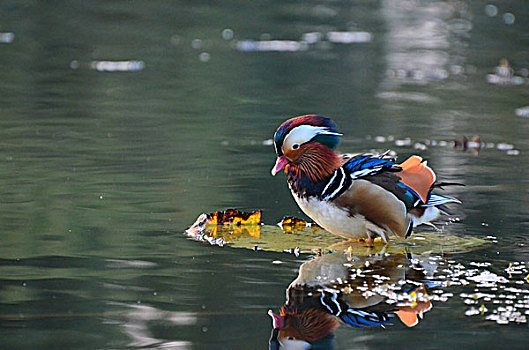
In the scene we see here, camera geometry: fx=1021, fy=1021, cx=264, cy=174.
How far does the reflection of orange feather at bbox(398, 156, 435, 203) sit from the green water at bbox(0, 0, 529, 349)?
1.92 feet

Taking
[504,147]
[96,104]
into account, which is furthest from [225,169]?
[96,104]

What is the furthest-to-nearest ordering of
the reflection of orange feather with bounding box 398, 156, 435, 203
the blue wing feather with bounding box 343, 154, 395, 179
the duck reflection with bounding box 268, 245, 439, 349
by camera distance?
1. the reflection of orange feather with bounding box 398, 156, 435, 203
2. the blue wing feather with bounding box 343, 154, 395, 179
3. the duck reflection with bounding box 268, 245, 439, 349

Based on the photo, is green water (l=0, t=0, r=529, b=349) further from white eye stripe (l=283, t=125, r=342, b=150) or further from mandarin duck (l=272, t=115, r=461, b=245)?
white eye stripe (l=283, t=125, r=342, b=150)

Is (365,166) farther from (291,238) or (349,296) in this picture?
(349,296)

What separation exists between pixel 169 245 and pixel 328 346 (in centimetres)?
233

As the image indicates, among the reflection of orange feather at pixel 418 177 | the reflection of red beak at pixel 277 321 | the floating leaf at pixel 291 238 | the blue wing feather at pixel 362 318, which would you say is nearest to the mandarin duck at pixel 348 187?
the reflection of orange feather at pixel 418 177

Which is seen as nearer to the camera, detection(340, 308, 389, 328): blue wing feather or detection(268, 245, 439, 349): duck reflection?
detection(268, 245, 439, 349): duck reflection

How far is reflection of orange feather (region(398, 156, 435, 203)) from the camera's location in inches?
300

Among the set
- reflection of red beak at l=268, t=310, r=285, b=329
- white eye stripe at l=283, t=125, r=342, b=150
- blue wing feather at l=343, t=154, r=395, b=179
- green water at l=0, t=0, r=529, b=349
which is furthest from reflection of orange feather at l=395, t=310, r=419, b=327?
white eye stripe at l=283, t=125, r=342, b=150

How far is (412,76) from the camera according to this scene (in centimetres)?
1800

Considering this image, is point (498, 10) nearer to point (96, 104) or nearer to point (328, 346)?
point (96, 104)

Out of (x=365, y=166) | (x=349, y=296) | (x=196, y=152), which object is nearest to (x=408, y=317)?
(x=349, y=296)

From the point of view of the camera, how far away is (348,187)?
7.38m

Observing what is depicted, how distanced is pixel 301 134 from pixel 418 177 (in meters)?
0.95
